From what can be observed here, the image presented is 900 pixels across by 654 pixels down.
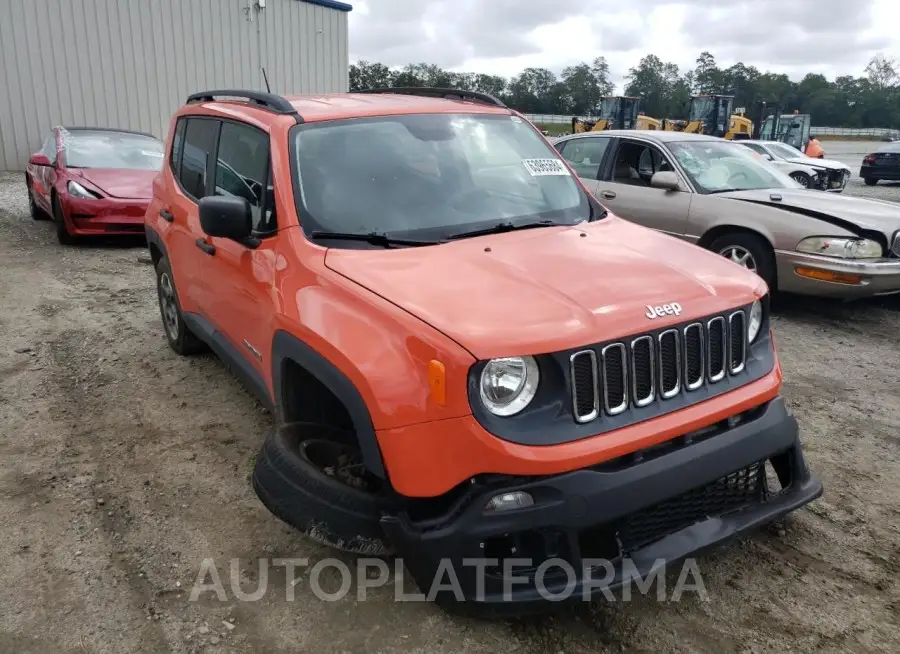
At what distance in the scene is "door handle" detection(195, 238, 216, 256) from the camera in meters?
3.83

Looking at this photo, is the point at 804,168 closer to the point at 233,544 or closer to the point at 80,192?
the point at 80,192

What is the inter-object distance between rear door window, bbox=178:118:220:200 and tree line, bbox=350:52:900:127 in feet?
204

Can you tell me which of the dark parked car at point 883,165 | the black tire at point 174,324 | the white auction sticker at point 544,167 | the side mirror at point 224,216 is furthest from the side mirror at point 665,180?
the dark parked car at point 883,165

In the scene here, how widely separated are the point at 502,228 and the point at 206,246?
173 cm

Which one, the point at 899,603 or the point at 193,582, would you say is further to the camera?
the point at 193,582

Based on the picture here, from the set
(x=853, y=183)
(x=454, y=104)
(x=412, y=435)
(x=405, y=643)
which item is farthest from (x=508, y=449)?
(x=853, y=183)

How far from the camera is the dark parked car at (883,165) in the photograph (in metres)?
20.5

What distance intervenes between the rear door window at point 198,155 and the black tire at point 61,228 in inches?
209

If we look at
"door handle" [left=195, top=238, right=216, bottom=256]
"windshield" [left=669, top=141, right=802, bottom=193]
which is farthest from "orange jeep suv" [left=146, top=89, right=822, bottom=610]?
"windshield" [left=669, top=141, right=802, bottom=193]

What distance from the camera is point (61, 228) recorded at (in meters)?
9.17

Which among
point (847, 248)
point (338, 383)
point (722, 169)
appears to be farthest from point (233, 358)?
point (722, 169)

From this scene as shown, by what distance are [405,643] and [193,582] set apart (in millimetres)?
941

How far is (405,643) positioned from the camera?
8.18 feet

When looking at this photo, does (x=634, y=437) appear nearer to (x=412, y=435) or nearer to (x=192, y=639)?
(x=412, y=435)
